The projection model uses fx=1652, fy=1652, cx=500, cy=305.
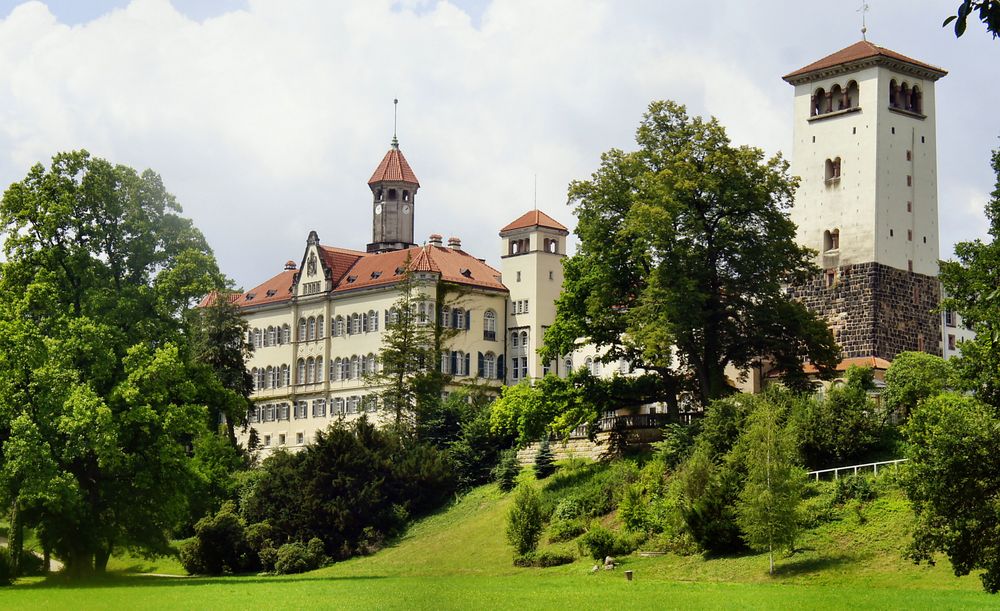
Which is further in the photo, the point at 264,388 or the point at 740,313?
the point at 264,388

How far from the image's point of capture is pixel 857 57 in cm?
7606

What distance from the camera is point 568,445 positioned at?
230ft

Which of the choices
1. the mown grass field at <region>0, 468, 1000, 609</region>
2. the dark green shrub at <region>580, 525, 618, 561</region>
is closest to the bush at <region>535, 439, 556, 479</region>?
the mown grass field at <region>0, 468, 1000, 609</region>

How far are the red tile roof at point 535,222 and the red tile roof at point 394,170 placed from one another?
13.6 metres

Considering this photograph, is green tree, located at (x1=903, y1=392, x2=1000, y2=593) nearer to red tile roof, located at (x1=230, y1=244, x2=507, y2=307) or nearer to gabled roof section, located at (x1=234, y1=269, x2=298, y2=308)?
red tile roof, located at (x1=230, y1=244, x2=507, y2=307)

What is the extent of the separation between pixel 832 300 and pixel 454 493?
19939 mm

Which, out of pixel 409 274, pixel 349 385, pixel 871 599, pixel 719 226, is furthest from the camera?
pixel 349 385

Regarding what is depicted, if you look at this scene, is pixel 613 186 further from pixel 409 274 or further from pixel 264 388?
pixel 264 388

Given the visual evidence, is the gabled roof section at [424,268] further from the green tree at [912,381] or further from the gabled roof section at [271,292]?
the green tree at [912,381]

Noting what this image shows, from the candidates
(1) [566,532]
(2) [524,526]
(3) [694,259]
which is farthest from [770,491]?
(3) [694,259]

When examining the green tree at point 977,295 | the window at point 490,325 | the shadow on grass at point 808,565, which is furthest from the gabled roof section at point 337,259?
the green tree at point 977,295

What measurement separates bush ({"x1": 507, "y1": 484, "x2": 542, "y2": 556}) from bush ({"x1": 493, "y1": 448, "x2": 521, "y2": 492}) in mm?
10862

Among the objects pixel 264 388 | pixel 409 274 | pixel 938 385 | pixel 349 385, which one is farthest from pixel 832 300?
pixel 264 388

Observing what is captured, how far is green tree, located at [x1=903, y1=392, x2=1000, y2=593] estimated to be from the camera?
3431 centimetres
